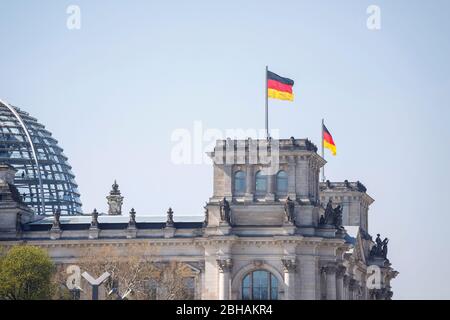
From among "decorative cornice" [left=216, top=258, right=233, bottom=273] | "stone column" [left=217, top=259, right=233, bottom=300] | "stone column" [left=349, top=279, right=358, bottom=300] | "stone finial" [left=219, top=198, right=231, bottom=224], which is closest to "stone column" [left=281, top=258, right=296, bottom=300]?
"decorative cornice" [left=216, top=258, right=233, bottom=273]

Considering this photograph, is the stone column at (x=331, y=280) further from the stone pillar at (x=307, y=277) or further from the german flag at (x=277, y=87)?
the german flag at (x=277, y=87)

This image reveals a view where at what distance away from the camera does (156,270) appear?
147375 mm

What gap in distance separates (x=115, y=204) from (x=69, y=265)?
25287mm

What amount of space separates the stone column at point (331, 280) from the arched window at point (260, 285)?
5460 mm

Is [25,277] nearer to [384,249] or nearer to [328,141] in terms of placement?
[328,141]

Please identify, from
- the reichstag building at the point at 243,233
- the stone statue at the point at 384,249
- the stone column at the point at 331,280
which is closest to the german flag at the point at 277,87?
the reichstag building at the point at 243,233

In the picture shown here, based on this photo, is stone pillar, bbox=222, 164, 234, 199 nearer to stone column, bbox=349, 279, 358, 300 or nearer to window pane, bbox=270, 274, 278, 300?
window pane, bbox=270, 274, 278, 300

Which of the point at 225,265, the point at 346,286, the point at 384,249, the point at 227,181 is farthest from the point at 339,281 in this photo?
the point at 384,249

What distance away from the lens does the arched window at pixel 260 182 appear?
486 ft

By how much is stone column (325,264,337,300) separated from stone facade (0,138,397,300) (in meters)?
0.08

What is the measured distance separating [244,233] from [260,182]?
5.57 m
